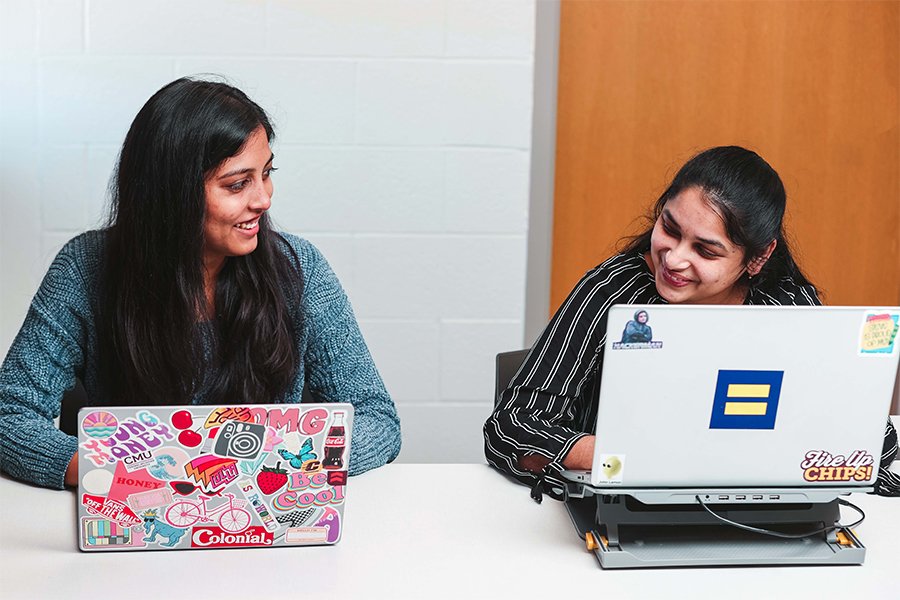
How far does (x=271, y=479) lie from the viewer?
1.05 metres

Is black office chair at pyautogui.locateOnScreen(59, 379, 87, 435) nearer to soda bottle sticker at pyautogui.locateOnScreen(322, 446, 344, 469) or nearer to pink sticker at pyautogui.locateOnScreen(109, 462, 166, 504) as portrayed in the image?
pink sticker at pyautogui.locateOnScreen(109, 462, 166, 504)

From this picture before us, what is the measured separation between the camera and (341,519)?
43.2 inches

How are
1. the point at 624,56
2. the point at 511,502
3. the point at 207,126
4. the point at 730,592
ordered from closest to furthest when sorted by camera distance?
the point at 730,592 → the point at 511,502 → the point at 207,126 → the point at 624,56

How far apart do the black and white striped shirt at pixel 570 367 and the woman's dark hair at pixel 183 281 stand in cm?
48

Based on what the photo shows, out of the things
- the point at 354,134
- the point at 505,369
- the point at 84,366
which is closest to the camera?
the point at 84,366

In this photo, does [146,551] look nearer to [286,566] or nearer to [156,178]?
[286,566]

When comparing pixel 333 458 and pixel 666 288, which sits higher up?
pixel 666 288

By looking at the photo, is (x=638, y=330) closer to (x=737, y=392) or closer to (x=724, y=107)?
(x=737, y=392)

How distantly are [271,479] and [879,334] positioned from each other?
→ 0.81 m

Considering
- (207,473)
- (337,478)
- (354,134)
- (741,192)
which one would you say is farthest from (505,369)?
(354,134)

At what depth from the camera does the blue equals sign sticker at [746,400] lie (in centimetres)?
100

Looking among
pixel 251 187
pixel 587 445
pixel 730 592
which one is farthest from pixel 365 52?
pixel 730 592

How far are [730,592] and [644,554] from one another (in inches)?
4.6

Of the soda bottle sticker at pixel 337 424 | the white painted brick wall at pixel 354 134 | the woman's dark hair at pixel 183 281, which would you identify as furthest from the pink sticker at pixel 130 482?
the white painted brick wall at pixel 354 134
